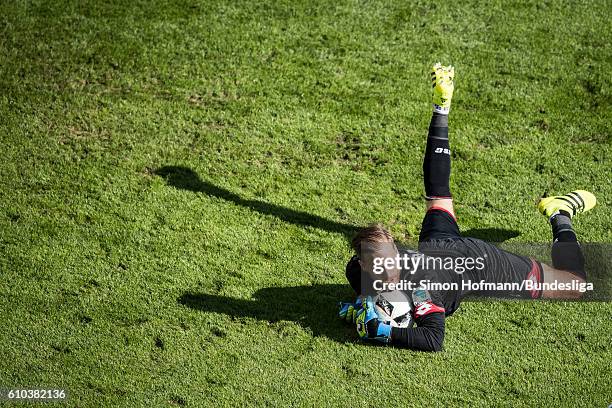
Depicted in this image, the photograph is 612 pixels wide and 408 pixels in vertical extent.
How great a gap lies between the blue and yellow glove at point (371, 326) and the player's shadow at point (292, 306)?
0.39 meters

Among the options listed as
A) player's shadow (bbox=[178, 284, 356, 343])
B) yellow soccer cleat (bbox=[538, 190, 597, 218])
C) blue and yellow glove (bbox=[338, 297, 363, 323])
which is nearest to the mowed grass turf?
player's shadow (bbox=[178, 284, 356, 343])

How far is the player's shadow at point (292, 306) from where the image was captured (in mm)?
6867

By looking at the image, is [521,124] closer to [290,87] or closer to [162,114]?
[290,87]

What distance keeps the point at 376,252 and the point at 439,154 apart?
1.61 m

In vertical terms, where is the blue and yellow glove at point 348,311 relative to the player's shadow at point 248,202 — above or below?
below

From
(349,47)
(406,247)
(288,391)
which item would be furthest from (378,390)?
(349,47)

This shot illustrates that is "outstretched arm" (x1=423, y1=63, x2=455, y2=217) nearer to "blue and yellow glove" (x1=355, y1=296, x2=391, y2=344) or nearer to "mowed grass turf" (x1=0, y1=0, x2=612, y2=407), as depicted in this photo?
"mowed grass turf" (x1=0, y1=0, x2=612, y2=407)

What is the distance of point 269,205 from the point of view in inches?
317

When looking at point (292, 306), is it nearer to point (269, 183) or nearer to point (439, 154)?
point (269, 183)

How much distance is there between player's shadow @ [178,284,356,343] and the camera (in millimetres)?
6867

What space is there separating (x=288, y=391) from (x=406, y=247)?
2.21 metres

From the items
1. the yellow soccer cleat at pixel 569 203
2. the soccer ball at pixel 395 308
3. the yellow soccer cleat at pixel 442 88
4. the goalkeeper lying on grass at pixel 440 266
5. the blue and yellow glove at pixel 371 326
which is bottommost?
the blue and yellow glove at pixel 371 326

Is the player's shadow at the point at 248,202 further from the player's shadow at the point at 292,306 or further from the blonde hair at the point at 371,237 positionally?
the blonde hair at the point at 371,237

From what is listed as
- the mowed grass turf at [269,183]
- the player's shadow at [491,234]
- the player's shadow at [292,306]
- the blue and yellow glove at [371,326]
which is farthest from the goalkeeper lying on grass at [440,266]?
the player's shadow at [491,234]
